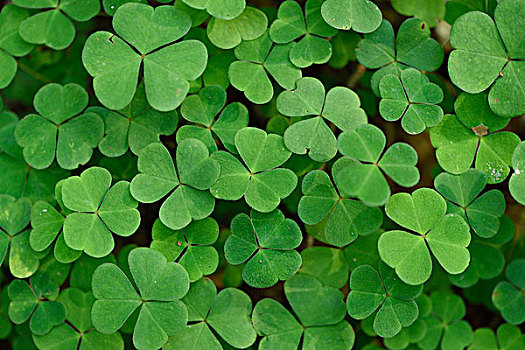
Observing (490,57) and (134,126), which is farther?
(134,126)

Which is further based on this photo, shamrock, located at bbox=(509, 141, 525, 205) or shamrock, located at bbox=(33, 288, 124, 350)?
shamrock, located at bbox=(33, 288, 124, 350)

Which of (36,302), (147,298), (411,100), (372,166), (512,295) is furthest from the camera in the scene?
(512,295)

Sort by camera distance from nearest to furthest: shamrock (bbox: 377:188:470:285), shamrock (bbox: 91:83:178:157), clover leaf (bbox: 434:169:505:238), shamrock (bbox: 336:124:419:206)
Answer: shamrock (bbox: 336:124:419:206) < shamrock (bbox: 377:188:470:285) < clover leaf (bbox: 434:169:505:238) < shamrock (bbox: 91:83:178:157)

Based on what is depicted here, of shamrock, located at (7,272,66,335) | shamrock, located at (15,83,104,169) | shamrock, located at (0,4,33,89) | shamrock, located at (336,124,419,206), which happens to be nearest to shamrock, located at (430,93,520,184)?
shamrock, located at (336,124,419,206)

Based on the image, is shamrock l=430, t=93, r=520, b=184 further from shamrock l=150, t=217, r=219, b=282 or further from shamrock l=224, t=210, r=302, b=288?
shamrock l=150, t=217, r=219, b=282

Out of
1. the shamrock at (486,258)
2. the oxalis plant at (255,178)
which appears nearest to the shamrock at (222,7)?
the oxalis plant at (255,178)

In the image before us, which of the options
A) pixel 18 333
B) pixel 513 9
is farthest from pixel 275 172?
pixel 18 333

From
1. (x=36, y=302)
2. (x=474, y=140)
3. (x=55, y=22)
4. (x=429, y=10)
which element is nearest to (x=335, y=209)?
(x=474, y=140)

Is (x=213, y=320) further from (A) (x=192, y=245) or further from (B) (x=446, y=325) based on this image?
(B) (x=446, y=325)
